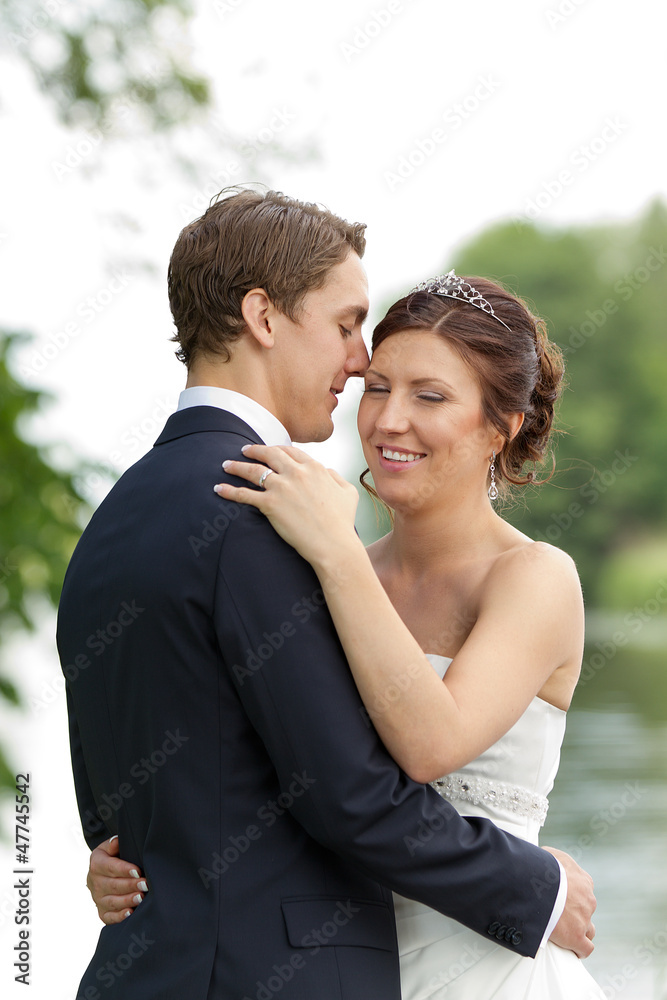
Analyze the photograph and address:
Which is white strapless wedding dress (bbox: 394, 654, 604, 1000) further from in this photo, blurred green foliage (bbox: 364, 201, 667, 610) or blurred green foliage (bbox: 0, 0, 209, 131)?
blurred green foliage (bbox: 364, 201, 667, 610)

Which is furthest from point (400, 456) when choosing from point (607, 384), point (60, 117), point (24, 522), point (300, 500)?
point (607, 384)

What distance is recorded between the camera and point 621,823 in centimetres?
1045

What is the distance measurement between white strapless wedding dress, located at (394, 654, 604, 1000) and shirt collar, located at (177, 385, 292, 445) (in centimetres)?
90

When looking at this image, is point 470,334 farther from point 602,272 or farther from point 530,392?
point 602,272

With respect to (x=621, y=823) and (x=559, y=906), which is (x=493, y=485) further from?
(x=621, y=823)

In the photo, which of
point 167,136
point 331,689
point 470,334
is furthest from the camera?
point 167,136

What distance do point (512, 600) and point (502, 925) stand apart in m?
0.65

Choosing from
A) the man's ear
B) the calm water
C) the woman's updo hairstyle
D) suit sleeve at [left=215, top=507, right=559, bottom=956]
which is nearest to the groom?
suit sleeve at [left=215, top=507, right=559, bottom=956]

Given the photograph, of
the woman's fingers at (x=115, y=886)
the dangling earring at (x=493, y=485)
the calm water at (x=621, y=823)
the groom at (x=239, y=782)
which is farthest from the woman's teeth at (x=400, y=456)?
the calm water at (x=621, y=823)

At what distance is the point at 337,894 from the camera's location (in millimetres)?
1762

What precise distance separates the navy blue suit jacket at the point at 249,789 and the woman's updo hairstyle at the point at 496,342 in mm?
848

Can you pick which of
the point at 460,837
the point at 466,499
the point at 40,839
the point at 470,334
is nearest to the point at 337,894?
the point at 460,837

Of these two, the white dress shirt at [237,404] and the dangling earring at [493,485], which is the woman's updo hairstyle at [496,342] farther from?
the white dress shirt at [237,404]

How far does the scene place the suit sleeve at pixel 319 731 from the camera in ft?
5.35
